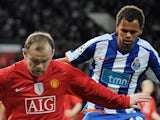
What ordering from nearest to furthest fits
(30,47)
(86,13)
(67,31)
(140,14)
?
1. (30,47)
2. (140,14)
3. (67,31)
4. (86,13)

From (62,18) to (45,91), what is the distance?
1475 cm

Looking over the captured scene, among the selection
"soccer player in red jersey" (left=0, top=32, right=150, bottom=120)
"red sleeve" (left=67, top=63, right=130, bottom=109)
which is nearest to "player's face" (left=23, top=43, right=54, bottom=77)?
"soccer player in red jersey" (left=0, top=32, right=150, bottom=120)

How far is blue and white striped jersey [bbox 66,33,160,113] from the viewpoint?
5.04 m

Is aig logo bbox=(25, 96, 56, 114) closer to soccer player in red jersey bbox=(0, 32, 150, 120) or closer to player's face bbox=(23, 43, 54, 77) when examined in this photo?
soccer player in red jersey bbox=(0, 32, 150, 120)

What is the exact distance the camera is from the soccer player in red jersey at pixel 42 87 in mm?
4023

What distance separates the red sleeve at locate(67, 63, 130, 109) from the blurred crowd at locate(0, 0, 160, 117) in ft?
37.2

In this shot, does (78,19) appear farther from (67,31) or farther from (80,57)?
(80,57)

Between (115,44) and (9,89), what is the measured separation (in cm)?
136

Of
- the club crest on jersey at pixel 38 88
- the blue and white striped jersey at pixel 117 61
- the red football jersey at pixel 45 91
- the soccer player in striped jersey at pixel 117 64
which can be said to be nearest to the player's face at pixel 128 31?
the soccer player in striped jersey at pixel 117 64

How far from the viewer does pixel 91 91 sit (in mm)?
4277

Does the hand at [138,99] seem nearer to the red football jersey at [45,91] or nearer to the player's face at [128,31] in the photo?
the red football jersey at [45,91]

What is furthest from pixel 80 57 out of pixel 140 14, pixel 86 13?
pixel 86 13

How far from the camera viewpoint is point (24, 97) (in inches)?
162

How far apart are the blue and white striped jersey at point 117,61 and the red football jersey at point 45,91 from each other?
735 millimetres
